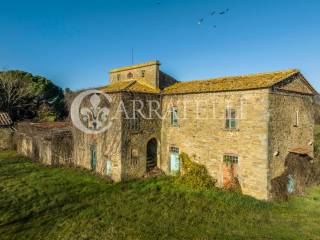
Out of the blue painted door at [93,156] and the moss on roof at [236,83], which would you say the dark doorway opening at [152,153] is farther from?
the blue painted door at [93,156]

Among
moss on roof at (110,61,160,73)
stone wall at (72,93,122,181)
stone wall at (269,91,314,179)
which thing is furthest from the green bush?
moss on roof at (110,61,160,73)

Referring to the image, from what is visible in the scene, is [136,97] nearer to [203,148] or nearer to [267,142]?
[203,148]

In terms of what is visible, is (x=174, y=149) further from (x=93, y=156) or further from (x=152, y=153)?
(x=93, y=156)

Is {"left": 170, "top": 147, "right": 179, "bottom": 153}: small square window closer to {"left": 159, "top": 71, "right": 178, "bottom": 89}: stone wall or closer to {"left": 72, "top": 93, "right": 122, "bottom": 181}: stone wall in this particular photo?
{"left": 72, "top": 93, "right": 122, "bottom": 181}: stone wall

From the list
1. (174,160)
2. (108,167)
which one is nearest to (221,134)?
(174,160)

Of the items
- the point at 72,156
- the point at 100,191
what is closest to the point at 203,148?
the point at 100,191

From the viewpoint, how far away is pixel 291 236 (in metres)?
9.94

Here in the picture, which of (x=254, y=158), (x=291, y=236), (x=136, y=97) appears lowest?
(x=291, y=236)

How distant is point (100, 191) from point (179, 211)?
17.7 ft

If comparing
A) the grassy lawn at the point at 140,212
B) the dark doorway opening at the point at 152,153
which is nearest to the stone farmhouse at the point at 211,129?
the dark doorway opening at the point at 152,153

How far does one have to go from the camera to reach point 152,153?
1892cm

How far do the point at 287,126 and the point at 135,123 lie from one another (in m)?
10.1

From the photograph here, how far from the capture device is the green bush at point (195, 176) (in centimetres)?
1559

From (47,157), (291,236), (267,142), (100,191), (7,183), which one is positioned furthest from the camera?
(47,157)
